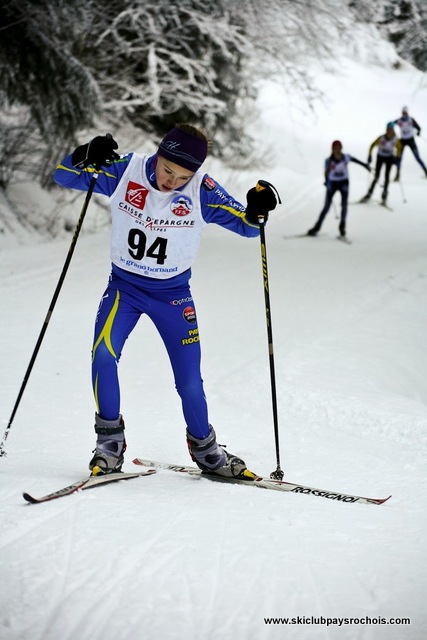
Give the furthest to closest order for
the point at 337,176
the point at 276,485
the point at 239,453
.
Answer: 1. the point at 337,176
2. the point at 239,453
3. the point at 276,485

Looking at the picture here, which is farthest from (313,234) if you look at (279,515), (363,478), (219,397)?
(279,515)

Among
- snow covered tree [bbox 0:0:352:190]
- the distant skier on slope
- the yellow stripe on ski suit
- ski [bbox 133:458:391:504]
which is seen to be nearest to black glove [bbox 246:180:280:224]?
the yellow stripe on ski suit

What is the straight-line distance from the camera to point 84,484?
373 centimetres

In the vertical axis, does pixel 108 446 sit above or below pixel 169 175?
below

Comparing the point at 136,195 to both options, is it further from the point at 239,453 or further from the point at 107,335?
the point at 239,453

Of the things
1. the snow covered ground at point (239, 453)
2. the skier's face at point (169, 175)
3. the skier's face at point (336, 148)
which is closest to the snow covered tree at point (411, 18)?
the skier's face at point (336, 148)

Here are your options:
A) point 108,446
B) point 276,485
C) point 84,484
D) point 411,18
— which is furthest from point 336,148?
point 84,484

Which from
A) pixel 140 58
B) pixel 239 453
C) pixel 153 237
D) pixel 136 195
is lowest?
pixel 140 58

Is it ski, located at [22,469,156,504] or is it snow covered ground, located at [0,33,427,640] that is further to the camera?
ski, located at [22,469,156,504]

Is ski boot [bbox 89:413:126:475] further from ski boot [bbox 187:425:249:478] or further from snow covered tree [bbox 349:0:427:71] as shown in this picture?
snow covered tree [bbox 349:0:427:71]

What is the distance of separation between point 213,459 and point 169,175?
1.64 m

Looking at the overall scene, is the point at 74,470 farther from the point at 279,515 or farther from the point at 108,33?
the point at 108,33

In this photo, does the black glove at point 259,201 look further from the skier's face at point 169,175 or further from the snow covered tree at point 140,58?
the snow covered tree at point 140,58

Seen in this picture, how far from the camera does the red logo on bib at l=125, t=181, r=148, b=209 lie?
152 inches
